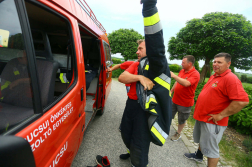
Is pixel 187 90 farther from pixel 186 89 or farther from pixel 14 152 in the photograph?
pixel 14 152

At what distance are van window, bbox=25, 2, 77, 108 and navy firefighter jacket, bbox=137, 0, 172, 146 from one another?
35.7 inches

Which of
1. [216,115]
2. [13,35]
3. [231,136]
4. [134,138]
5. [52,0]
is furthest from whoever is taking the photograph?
[231,136]

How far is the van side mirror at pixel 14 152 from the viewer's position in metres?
0.57

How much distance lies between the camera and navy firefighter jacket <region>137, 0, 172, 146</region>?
3.70 ft

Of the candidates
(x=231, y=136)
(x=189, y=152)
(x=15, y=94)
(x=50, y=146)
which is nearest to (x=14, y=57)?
(x=15, y=94)

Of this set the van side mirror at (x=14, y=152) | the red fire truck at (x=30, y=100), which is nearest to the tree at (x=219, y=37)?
the red fire truck at (x=30, y=100)

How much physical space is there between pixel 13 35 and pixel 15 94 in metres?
0.46

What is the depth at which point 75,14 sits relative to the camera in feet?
5.62

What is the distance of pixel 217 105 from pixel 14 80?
100 inches

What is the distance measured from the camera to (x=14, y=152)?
59 cm

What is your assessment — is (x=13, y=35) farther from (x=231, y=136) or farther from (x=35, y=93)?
(x=231, y=136)

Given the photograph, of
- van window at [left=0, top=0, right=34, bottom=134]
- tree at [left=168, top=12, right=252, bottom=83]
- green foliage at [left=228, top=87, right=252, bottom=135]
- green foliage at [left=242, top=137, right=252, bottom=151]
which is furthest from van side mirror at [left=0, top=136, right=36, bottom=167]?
tree at [left=168, top=12, right=252, bottom=83]

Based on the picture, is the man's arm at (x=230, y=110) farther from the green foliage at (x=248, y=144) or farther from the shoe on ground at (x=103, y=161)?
the green foliage at (x=248, y=144)

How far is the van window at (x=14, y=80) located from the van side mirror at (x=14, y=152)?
0.96 ft
